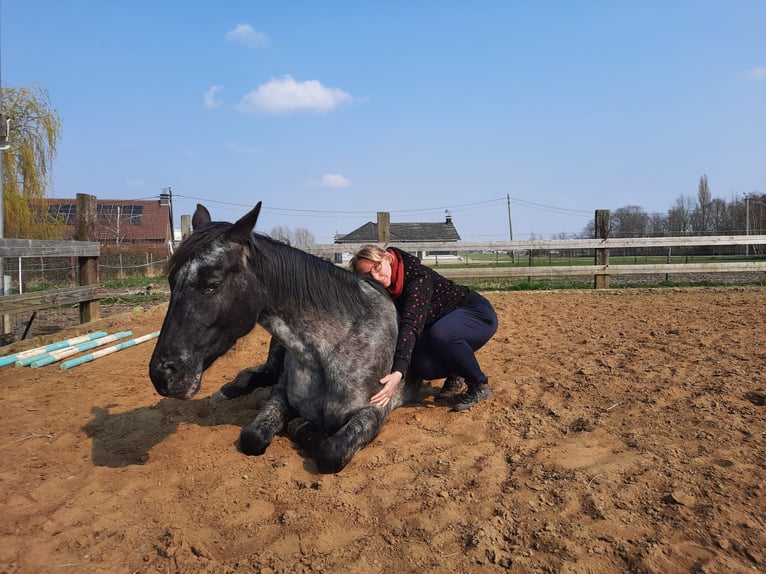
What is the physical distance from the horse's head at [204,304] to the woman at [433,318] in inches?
42.8

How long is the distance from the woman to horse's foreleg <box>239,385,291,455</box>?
3.46ft

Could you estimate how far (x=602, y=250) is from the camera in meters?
11.7

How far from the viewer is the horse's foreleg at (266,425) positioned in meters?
2.97

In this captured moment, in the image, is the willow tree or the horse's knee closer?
the horse's knee

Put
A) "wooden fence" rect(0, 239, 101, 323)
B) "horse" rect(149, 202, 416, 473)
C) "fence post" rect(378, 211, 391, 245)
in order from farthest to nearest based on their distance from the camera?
"fence post" rect(378, 211, 391, 245) → "wooden fence" rect(0, 239, 101, 323) → "horse" rect(149, 202, 416, 473)

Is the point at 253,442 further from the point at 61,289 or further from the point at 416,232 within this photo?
the point at 416,232

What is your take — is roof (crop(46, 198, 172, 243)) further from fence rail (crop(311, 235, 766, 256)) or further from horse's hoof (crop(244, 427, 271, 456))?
horse's hoof (crop(244, 427, 271, 456))

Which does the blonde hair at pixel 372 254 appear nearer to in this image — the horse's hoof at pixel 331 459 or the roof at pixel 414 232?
the horse's hoof at pixel 331 459

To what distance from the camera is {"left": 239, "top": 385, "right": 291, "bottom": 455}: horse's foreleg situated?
2.97 m

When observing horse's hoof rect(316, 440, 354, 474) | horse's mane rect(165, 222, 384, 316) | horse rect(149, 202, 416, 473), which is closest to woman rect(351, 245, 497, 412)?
horse rect(149, 202, 416, 473)

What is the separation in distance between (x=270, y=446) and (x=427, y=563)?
1585 millimetres

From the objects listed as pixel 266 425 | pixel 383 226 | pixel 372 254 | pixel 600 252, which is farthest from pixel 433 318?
pixel 600 252

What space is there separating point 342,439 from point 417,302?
121 centimetres

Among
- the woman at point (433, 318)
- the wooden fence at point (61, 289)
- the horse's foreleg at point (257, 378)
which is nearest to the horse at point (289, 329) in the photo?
the woman at point (433, 318)
